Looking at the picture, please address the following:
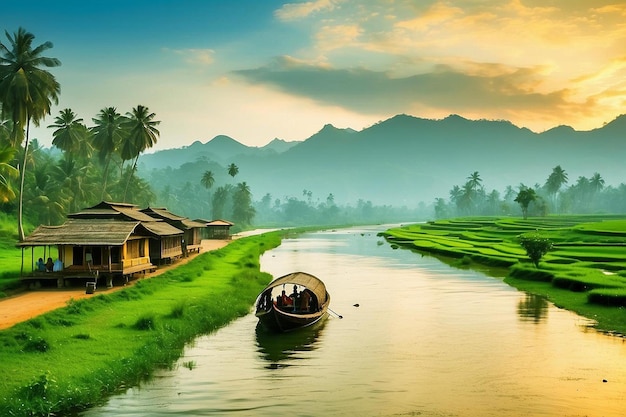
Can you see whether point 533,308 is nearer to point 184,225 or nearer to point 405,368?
point 405,368

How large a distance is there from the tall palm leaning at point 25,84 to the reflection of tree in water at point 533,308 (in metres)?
48.7

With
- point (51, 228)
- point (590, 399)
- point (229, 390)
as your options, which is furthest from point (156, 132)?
point (590, 399)

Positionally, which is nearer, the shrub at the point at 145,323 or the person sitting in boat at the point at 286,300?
the shrub at the point at 145,323

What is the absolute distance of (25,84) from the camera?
58500mm

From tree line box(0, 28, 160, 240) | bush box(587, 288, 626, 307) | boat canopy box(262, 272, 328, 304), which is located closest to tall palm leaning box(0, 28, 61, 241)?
tree line box(0, 28, 160, 240)

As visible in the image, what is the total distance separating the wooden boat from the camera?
30405 mm

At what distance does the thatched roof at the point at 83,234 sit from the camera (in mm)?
41469

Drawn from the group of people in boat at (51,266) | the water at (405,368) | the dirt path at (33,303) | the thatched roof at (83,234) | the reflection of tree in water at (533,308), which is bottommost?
the water at (405,368)

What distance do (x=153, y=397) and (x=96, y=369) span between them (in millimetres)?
2466

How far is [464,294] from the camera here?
44.5 m

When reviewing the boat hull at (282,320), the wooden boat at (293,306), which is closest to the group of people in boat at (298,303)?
the wooden boat at (293,306)

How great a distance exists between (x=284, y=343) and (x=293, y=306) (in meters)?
5.17

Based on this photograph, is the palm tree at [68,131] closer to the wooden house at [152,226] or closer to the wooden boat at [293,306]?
the wooden house at [152,226]

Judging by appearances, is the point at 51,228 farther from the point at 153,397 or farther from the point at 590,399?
the point at 590,399
